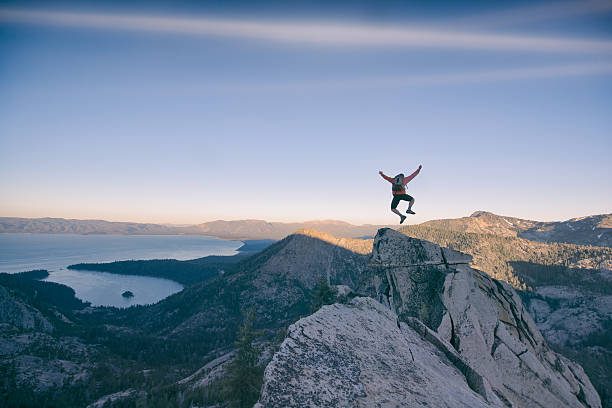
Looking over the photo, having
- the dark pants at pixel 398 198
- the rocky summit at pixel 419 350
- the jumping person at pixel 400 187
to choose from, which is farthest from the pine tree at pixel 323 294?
the jumping person at pixel 400 187

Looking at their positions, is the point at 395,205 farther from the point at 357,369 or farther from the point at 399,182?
the point at 357,369

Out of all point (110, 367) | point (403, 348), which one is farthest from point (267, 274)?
point (403, 348)

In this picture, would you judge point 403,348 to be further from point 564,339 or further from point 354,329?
point 564,339

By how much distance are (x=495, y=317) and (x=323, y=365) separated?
14808 millimetres

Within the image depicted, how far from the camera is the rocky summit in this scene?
452cm

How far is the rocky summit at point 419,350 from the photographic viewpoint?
4.52 m

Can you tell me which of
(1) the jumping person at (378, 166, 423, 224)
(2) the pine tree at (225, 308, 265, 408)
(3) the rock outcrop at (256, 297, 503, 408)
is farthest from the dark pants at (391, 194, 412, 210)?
(2) the pine tree at (225, 308, 265, 408)

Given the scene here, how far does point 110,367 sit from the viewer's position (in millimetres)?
60625

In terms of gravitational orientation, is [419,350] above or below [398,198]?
below

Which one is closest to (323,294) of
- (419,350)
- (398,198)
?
(398,198)

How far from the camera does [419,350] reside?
750cm

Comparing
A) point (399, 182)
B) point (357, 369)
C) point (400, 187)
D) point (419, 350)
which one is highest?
point (399, 182)

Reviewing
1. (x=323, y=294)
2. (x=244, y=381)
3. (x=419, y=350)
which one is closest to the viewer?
(x=419, y=350)

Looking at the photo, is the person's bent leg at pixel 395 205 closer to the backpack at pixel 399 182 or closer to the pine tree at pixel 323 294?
the backpack at pixel 399 182
